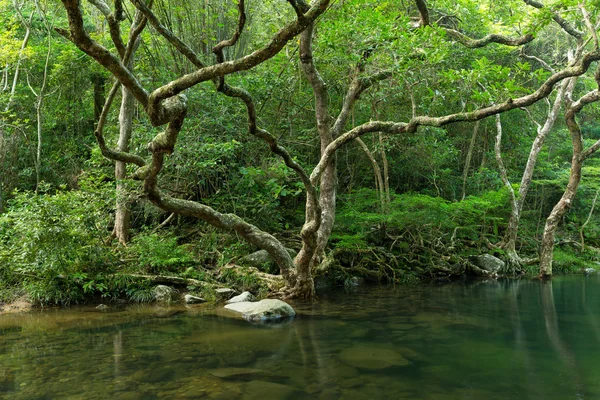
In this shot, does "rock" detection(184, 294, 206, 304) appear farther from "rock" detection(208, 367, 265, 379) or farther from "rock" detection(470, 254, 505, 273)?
"rock" detection(470, 254, 505, 273)

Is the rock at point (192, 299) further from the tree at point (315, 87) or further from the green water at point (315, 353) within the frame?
the tree at point (315, 87)

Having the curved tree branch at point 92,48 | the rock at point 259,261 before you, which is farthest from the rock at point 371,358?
the rock at point 259,261

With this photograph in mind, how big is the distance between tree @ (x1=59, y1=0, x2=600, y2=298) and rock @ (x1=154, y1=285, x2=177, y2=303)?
2.11 metres

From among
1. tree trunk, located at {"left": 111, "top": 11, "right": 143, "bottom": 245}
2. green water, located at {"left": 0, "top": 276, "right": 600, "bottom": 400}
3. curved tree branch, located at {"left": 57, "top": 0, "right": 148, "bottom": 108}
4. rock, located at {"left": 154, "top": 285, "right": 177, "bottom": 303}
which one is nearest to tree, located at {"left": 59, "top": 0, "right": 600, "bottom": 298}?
curved tree branch, located at {"left": 57, "top": 0, "right": 148, "bottom": 108}

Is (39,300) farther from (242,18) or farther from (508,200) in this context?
(508,200)

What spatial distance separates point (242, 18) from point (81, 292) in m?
6.63

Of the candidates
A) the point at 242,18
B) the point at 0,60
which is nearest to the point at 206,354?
the point at 242,18

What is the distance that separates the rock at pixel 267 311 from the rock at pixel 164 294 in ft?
6.67

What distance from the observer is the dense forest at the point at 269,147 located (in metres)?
8.47

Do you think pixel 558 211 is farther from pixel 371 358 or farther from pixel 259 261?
pixel 371 358

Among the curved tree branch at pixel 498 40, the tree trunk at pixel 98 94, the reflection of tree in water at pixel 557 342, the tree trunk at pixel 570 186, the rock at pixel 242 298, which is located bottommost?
the reflection of tree in water at pixel 557 342

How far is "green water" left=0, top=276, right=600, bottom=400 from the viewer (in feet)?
14.8

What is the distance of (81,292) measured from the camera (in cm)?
927

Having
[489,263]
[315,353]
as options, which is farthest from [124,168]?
[489,263]
